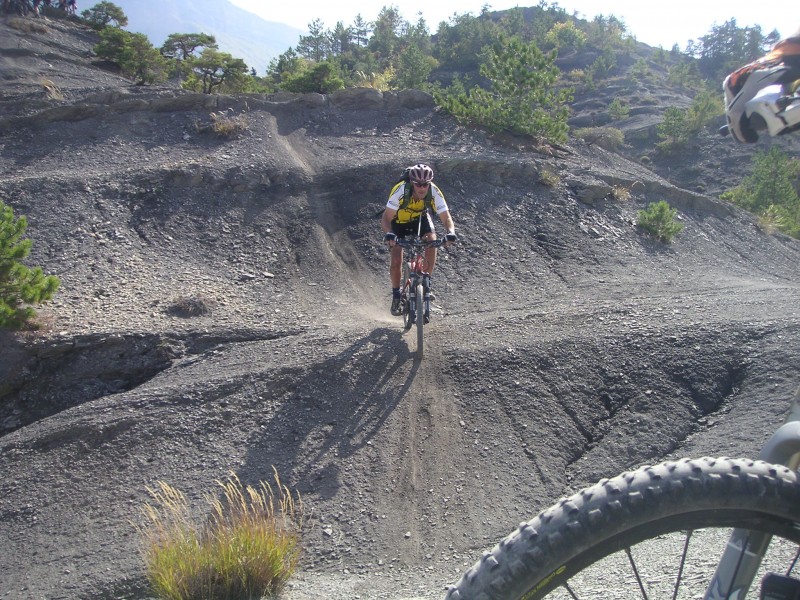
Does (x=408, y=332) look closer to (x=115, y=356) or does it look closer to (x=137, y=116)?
(x=115, y=356)

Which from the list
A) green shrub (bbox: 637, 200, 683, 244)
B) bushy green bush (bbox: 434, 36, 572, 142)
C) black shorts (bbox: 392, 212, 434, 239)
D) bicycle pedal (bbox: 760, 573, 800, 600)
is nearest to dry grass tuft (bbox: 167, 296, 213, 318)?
black shorts (bbox: 392, 212, 434, 239)

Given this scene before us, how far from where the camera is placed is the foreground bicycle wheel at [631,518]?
1768 mm

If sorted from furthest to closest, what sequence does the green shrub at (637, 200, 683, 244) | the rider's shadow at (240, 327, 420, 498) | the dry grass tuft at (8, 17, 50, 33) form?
the dry grass tuft at (8, 17, 50, 33) → the green shrub at (637, 200, 683, 244) → the rider's shadow at (240, 327, 420, 498)

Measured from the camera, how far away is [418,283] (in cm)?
738

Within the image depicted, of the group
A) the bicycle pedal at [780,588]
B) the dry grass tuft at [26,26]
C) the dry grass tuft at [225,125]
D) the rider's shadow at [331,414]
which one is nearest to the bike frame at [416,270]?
the rider's shadow at [331,414]

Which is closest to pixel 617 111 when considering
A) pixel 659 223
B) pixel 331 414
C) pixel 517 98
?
pixel 517 98

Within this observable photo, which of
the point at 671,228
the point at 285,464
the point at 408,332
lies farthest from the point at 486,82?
the point at 285,464

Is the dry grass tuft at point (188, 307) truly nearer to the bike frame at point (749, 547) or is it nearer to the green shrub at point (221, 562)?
the green shrub at point (221, 562)

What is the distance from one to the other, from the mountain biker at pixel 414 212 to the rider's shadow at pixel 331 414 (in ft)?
3.50

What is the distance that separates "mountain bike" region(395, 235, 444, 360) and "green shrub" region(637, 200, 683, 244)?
25.3ft

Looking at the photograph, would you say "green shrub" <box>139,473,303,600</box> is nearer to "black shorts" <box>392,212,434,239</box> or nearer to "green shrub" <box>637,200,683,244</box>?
"black shorts" <box>392,212,434,239</box>

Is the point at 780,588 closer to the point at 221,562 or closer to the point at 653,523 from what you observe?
the point at 653,523

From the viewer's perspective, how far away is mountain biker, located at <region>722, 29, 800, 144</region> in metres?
2.11

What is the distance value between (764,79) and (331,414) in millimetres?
5144
